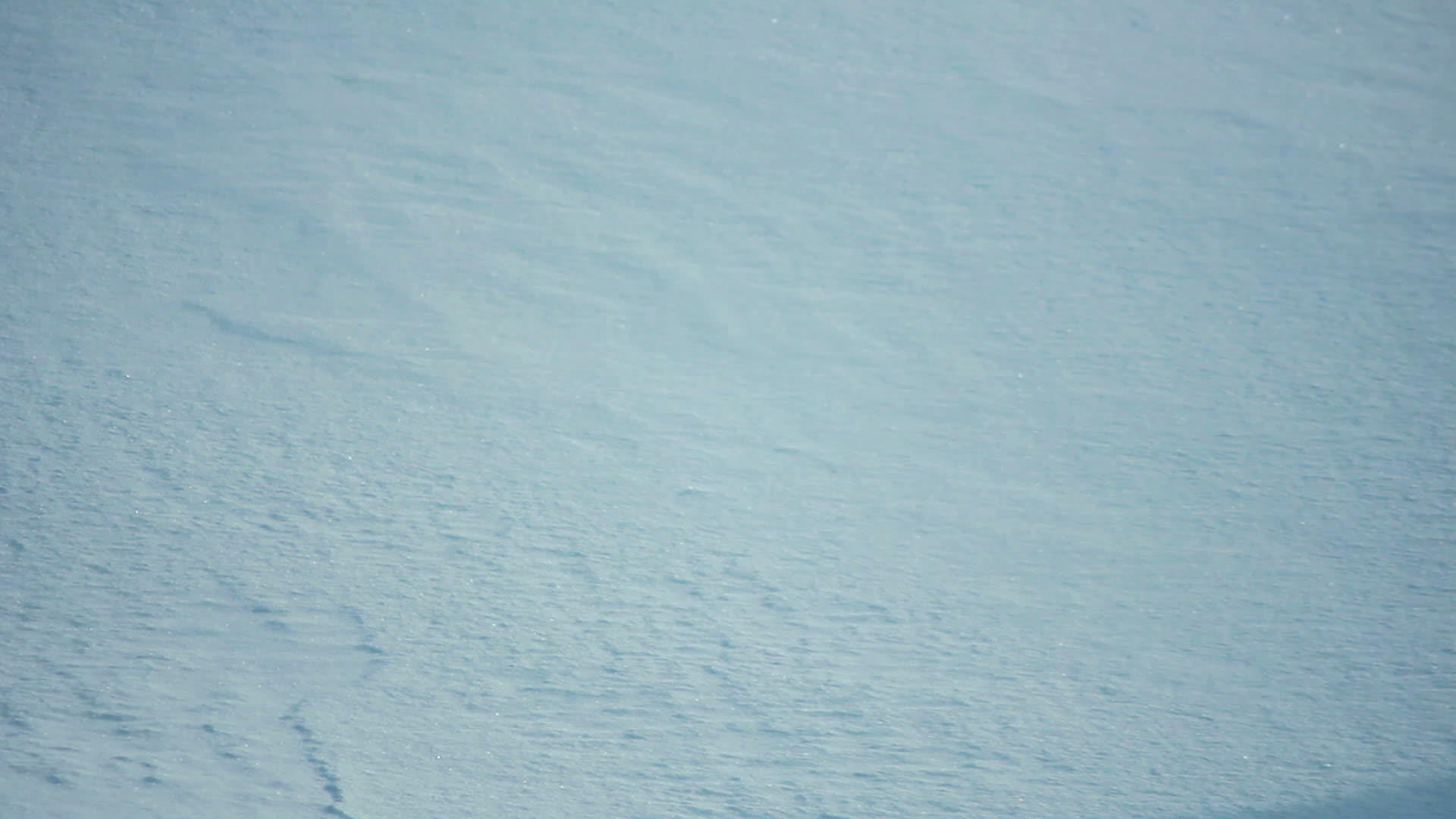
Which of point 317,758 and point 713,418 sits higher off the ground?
point 713,418

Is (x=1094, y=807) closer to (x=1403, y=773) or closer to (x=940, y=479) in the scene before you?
(x=1403, y=773)

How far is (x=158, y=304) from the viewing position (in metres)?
4.02

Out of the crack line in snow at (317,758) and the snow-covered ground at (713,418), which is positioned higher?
the snow-covered ground at (713,418)

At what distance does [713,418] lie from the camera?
3.91 metres

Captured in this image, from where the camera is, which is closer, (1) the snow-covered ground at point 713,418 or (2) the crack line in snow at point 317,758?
(2) the crack line in snow at point 317,758

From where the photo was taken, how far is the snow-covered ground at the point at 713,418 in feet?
9.21

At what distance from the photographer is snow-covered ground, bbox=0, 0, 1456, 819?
281 cm

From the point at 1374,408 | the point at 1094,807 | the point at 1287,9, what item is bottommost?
the point at 1094,807

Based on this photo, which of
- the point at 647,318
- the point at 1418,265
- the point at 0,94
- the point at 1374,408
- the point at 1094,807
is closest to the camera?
the point at 1094,807

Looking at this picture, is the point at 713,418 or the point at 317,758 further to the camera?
the point at 713,418

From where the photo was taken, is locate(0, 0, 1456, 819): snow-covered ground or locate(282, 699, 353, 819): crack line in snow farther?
locate(0, 0, 1456, 819): snow-covered ground

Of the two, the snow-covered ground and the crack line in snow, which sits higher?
the snow-covered ground

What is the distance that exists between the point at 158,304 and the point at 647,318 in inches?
55.7

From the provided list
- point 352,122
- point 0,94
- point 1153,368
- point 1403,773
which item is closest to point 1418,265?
point 1153,368
